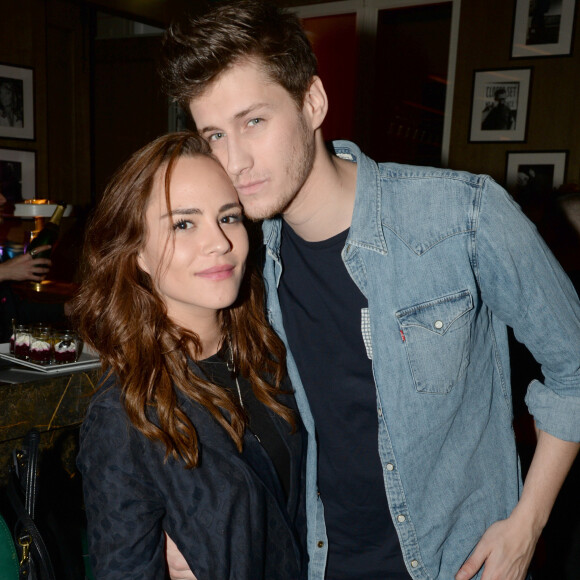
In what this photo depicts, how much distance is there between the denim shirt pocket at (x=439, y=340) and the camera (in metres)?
1.36

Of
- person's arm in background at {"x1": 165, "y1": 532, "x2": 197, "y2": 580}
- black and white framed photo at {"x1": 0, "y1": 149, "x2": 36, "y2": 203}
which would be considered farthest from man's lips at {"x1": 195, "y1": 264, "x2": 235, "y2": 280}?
black and white framed photo at {"x1": 0, "y1": 149, "x2": 36, "y2": 203}

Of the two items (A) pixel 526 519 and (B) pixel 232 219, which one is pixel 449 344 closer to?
(A) pixel 526 519

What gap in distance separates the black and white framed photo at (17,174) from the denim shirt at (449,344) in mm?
4127

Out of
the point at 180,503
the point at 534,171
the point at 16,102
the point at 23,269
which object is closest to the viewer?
the point at 180,503

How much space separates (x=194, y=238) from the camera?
1.43 m

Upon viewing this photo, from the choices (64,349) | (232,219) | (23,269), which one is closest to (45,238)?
(23,269)

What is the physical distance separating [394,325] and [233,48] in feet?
2.49

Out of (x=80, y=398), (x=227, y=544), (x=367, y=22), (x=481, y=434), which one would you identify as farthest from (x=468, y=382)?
(x=367, y=22)

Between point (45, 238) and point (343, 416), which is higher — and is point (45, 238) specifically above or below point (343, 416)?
above

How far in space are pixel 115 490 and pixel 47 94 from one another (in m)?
4.74

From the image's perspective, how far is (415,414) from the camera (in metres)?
1.38

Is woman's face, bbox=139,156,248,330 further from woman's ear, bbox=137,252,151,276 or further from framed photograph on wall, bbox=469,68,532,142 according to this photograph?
framed photograph on wall, bbox=469,68,532,142

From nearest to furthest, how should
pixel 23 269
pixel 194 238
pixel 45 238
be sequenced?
pixel 194 238 < pixel 23 269 < pixel 45 238

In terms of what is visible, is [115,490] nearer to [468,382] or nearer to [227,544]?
[227,544]
